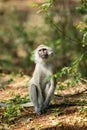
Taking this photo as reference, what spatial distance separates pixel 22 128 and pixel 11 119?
0.49 m

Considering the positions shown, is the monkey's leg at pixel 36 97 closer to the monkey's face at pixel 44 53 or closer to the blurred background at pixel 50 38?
the monkey's face at pixel 44 53

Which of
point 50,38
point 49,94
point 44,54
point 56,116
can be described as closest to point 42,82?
point 49,94

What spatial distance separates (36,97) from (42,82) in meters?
0.35

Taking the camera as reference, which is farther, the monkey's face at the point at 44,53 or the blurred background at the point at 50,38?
the blurred background at the point at 50,38

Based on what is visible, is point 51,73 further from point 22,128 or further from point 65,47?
point 65,47

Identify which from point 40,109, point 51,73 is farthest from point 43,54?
point 40,109

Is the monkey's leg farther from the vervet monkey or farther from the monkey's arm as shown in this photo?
the monkey's arm

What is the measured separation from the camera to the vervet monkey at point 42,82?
9422mm

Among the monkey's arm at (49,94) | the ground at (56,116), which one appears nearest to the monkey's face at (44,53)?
the monkey's arm at (49,94)

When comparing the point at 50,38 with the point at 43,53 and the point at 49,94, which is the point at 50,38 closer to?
the point at 43,53

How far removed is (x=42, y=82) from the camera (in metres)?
9.61

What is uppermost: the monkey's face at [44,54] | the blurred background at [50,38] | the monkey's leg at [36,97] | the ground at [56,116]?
the blurred background at [50,38]

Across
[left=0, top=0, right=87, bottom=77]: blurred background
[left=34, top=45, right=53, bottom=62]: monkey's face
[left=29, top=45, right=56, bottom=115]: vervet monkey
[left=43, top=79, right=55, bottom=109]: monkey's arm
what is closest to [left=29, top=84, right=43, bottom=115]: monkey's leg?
[left=29, top=45, right=56, bottom=115]: vervet monkey

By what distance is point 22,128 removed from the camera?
8594 mm
